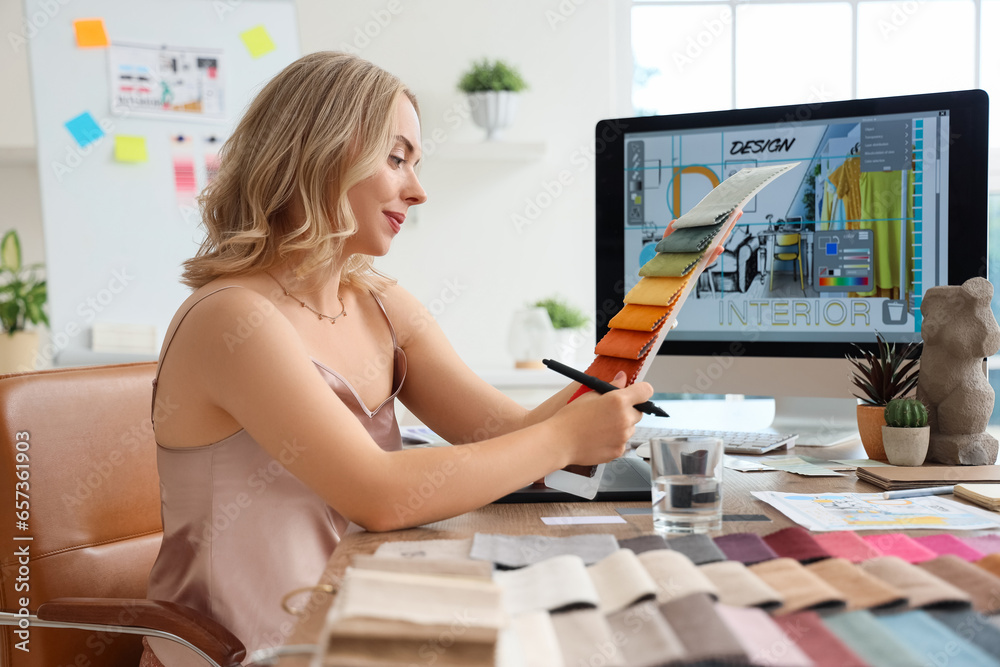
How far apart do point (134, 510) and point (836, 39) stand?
289cm

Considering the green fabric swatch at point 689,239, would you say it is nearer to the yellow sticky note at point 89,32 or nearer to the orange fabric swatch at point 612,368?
the orange fabric swatch at point 612,368

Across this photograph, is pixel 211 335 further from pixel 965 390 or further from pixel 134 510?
pixel 965 390

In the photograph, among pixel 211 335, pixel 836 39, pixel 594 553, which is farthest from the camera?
pixel 836 39

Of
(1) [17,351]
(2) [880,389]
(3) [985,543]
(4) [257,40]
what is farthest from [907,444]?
(1) [17,351]

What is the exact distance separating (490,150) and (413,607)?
2.47m

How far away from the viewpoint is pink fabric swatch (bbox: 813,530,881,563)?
2.10 ft

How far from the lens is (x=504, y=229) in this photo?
2.98m

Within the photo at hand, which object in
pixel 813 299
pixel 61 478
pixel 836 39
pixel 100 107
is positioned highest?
pixel 836 39

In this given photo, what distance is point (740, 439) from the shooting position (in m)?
1.26

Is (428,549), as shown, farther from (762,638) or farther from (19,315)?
(19,315)

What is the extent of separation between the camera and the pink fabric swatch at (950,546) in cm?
64

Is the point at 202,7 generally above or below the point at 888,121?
above

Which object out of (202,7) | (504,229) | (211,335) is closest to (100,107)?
(202,7)

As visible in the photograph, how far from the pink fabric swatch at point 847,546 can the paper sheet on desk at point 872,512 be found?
64 millimetres
